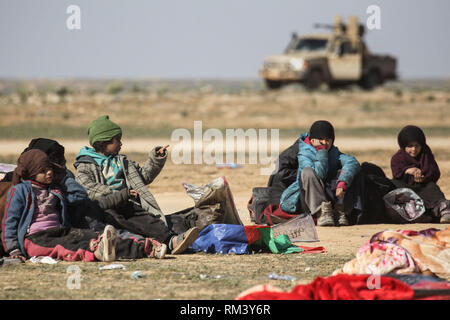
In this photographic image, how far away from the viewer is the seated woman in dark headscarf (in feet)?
29.3

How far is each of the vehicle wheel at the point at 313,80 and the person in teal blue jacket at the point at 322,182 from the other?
81.9 feet

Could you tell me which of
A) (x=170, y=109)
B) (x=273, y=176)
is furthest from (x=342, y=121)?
(x=273, y=176)

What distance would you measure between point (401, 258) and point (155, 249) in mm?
2081

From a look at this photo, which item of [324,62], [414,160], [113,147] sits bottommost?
[414,160]

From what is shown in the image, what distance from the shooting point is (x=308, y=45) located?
34656 mm

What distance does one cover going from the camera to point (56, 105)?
2853 cm

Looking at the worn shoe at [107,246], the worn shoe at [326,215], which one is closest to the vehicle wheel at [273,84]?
the worn shoe at [326,215]

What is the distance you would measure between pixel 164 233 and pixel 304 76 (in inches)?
1040

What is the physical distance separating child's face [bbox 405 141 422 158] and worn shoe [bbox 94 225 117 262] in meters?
3.89

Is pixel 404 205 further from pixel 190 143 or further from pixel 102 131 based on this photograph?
pixel 190 143

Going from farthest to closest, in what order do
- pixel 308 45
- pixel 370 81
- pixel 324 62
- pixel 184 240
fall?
pixel 370 81, pixel 308 45, pixel 324 62, pixel 184 240

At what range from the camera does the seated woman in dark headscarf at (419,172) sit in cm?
892

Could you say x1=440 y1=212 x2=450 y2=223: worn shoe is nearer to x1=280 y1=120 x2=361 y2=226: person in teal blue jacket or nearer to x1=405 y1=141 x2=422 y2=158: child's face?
x1=405 y1=141 x2=422 y2=158: child's face

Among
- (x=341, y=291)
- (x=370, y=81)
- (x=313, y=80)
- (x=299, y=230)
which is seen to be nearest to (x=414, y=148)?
(x=299, y=230)
